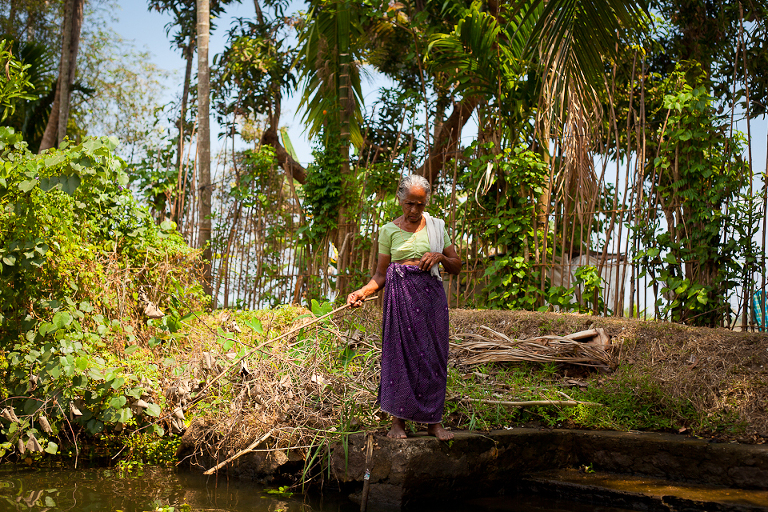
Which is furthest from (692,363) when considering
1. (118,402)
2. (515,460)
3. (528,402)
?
(118,402)

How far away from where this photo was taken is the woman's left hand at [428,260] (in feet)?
10.7

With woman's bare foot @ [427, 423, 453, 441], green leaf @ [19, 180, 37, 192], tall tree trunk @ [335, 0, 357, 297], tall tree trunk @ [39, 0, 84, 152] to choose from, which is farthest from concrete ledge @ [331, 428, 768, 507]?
tall tree trunk @ [39, 0, 84, 152]

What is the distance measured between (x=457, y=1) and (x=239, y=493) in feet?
19.0

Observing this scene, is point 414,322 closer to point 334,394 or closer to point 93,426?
point 334,394

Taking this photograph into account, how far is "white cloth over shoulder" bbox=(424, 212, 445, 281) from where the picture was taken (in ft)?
11.1

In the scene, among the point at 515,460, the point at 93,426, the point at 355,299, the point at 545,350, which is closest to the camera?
the point at 355,299

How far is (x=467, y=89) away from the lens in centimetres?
705

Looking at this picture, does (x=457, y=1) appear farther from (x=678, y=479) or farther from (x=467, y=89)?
(x=678, y=479)

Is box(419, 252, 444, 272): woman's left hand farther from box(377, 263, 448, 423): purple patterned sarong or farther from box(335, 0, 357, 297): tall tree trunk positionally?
box(335, 0, 357, 297): tall tree trunk

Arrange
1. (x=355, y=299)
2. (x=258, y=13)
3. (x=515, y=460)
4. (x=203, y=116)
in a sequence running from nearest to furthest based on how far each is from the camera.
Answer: (x=355, y=299)
(x=515, y=460)
(x=203, y=116)
(x=258, y=13)

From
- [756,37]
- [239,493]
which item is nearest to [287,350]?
[239,493]

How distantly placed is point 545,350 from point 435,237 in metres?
1.90

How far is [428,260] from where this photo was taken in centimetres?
328

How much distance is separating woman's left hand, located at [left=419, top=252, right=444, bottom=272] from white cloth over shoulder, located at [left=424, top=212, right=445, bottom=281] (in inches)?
2.6
